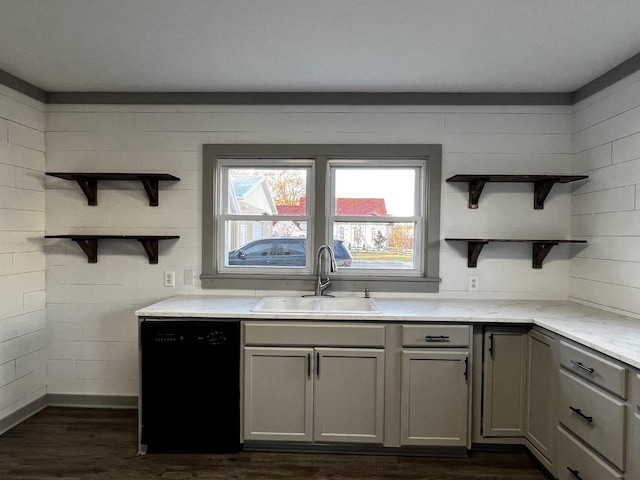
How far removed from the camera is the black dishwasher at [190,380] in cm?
247

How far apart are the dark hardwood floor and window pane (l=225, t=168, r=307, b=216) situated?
1733 millimetres

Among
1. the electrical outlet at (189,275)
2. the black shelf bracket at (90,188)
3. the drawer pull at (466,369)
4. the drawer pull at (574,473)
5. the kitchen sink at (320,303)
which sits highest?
the black shelf bracket at (90,188)

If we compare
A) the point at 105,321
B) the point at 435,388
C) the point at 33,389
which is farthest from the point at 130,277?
the point at 435,388

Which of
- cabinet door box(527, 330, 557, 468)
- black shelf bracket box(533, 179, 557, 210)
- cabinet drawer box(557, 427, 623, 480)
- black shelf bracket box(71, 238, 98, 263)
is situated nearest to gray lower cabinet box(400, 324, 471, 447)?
cabinet door box(527, 330, 557, 468)

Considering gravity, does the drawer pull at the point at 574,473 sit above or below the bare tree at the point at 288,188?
below

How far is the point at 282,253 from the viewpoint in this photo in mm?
3184

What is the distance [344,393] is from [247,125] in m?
2.07

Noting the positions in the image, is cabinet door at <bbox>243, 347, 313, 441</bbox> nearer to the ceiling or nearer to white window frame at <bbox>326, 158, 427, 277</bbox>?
white window frame at <bbox>326, 158, 427, 277</bbox>

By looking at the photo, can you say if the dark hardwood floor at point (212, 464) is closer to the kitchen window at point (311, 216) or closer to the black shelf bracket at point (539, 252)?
the kitchen window at point (311, 216)

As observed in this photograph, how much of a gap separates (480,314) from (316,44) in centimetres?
190

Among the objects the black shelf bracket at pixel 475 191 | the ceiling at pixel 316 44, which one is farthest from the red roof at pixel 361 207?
the ceiling at pixel 316 44

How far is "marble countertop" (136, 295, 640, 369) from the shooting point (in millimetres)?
2043

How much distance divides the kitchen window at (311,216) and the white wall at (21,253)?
127 cm

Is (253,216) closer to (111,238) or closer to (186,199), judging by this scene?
(186,199)
